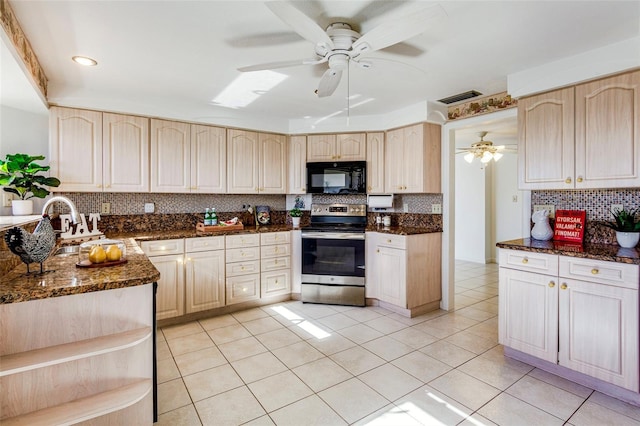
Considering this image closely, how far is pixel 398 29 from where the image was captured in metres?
1.57

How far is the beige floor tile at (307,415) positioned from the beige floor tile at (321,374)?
158mm

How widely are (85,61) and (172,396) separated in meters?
2.49

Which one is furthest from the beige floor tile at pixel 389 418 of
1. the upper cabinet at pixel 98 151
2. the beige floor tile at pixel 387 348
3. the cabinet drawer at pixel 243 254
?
the upper cabinet at pixel 98 151

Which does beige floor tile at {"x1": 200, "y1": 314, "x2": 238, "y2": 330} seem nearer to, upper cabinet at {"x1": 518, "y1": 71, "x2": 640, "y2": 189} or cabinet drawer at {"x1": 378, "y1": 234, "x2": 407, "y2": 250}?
cabinet drawer at {"x1": 378, "y1": 234, "x2": 407, "y2": 250}

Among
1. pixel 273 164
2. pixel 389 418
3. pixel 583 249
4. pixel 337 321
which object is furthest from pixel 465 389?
pixel 273 164

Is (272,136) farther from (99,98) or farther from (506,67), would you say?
(506,67)

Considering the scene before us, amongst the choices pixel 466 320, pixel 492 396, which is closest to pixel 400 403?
pixel 492 396

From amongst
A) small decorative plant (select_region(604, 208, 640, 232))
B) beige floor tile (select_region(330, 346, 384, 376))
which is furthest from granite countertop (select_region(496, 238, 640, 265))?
beige floor tile (select_region(330, 346, 384, 376))

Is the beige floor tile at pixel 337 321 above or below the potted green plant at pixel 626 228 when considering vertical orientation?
below

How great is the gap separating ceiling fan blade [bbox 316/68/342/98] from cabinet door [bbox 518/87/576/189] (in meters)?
1.66

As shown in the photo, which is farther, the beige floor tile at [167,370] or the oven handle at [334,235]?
the oven handle at [334,235]

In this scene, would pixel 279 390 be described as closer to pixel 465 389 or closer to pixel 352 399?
pixel 352 399

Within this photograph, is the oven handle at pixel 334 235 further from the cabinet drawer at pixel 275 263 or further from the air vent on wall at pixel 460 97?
the air vent on wall at pixel 460 97

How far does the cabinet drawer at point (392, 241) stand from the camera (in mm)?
3393
